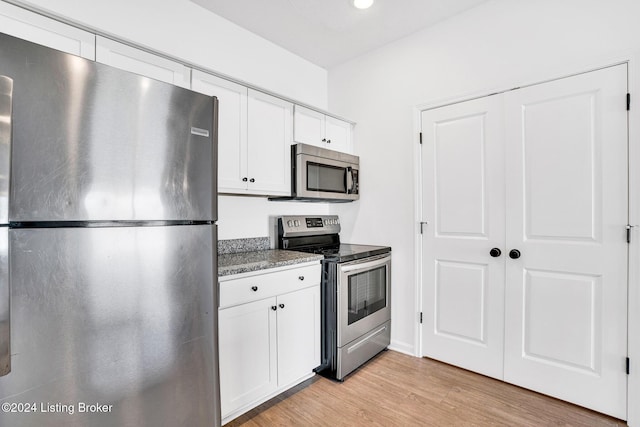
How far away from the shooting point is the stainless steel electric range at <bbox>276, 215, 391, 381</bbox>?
221 centimetres

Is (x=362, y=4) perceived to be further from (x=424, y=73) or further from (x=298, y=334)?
(x=298, y=334)

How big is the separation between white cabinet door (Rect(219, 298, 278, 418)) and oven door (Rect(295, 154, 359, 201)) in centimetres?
97

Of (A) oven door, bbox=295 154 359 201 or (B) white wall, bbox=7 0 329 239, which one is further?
(A) oven door, bbox=295 154 359 201

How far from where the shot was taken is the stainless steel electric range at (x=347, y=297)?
2.21 metres

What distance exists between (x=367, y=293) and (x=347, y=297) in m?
0.30

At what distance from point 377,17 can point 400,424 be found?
2.82m

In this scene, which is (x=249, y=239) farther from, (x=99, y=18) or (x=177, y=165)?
(x=99, y=18)

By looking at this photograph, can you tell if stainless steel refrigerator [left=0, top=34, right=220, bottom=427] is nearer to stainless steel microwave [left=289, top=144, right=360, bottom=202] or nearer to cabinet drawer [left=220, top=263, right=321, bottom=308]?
cabinet drawer [left=220, top=263, right=321, bottom=308]

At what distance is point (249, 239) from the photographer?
8.23 ft

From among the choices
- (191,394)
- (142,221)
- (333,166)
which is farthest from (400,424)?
(333,166)

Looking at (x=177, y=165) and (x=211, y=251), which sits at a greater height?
(x=177, y=165)

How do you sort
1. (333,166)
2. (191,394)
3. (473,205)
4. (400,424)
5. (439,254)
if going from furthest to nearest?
(333,166)
(439,254)
(473,205)
(400,424)
(191,394)

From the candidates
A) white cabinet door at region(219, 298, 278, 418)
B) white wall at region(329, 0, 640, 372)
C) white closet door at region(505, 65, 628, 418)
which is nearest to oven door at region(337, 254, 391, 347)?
white wall at region(329, 0, 640, 372)

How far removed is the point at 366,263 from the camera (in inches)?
96.1
